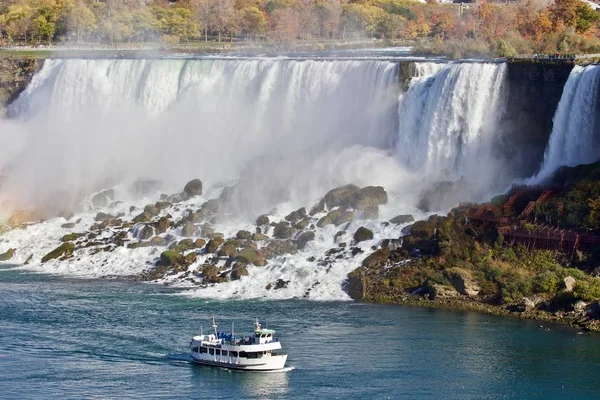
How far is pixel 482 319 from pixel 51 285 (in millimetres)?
17015

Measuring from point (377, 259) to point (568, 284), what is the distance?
7.96 m

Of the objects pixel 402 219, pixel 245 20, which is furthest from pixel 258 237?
pixel 245 20

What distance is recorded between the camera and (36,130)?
7462 centimetres

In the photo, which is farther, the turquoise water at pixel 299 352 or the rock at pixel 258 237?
the rock at pixel 258 237

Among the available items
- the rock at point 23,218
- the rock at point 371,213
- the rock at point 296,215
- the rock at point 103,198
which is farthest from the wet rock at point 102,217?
the rock at point 371,213

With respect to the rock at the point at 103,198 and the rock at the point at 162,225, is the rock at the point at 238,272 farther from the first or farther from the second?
the rock at the point at 103,198

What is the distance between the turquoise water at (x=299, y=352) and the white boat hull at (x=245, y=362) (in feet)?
1.05

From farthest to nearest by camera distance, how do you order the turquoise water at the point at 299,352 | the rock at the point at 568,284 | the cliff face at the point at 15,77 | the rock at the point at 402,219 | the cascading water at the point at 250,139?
the cliff face at the point at 15,77 < the cascading water at the point at 250,139 < the rock at the point at 402,219 < the rock at the point at 568,284 < the turquoise water at the point at 299,352

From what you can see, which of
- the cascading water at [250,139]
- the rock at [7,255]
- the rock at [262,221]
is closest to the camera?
the cascading water at [250,139]

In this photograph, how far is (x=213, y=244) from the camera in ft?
177

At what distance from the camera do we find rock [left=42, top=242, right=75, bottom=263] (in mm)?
56469

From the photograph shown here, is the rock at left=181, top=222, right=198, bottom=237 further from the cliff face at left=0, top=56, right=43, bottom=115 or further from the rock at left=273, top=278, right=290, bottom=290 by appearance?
the cliff face at left=0, top=56, right=43, bottom=115

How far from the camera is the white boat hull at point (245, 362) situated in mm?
39219

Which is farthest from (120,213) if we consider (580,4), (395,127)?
(580,4)
